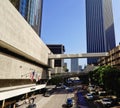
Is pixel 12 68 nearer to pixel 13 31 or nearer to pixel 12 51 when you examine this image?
pixel 12 51

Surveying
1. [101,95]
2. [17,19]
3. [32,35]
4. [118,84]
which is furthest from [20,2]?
[118,84]

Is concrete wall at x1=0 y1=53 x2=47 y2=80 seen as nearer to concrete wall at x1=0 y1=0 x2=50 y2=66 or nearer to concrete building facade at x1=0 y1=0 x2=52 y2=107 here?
concrete building facade at x1=0 y1=0 x2=52 y2=107

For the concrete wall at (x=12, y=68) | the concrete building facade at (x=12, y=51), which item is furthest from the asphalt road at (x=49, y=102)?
the concrete wall at (x=12, y=68)

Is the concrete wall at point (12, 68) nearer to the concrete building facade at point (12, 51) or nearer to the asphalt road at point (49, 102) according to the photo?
the concrete building facade at point (12, 51)

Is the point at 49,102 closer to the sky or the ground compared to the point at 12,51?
A: closer to the ground

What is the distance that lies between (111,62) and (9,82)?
203 feet

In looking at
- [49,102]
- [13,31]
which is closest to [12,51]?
[13,31]

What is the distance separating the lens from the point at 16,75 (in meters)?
45.4

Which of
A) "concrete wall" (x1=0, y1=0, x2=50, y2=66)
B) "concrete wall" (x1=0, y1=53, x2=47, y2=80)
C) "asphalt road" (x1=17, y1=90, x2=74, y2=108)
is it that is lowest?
"asphalt road" (x1=17, y1=90, x2=74, y2=108)

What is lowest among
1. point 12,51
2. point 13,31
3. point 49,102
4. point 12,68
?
point 49,102

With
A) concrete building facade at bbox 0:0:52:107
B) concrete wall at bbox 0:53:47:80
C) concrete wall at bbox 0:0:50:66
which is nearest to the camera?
concrete building facade at bbox 0:0:52:107

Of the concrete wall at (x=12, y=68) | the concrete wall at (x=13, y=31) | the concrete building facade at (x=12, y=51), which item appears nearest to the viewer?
the concrete building facade at (x=12, y=51)

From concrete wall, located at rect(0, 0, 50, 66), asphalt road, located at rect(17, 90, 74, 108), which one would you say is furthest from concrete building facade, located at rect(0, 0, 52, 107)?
asphalt road, located at rect(17, 90, 74, 108)

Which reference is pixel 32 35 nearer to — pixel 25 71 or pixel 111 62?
pixel 25 71
